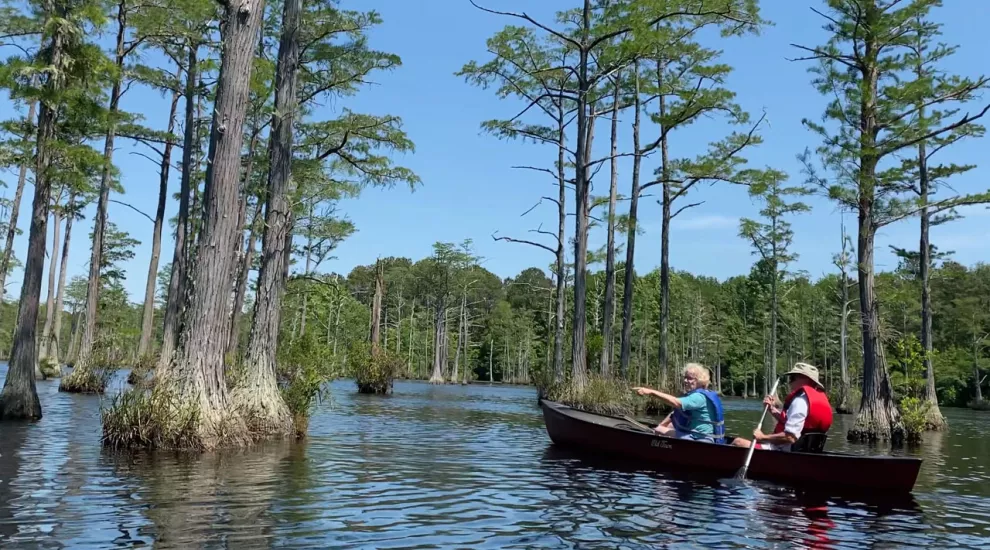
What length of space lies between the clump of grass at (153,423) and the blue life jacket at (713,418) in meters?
6.78

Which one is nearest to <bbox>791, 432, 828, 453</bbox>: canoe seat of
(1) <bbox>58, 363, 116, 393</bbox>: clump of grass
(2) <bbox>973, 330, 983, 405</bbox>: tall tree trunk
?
(1) <bbox>58, 363, 116, 393</bbox>: clump of grass

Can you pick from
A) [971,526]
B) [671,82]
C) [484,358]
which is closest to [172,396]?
[971,526]

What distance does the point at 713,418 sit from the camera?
424 inches

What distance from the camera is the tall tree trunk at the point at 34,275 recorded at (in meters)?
12.4

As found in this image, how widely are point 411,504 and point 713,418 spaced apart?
5.63 meters

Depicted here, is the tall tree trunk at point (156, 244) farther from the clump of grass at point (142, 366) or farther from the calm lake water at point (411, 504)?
the calm lake water at point (411, 504)

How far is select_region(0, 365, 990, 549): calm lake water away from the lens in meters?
5.53

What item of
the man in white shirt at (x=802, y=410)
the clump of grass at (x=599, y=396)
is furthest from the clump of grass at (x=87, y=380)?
the man in white shirt at (x=802, y=410)

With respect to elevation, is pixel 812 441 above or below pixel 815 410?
below

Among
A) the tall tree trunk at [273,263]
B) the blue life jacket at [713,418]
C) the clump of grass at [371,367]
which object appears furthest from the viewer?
the clump of grass at [371,367]

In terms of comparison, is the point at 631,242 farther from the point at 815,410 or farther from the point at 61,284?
the point at 61,284

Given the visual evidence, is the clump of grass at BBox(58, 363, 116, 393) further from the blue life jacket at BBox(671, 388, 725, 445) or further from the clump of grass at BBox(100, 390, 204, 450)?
the blue life jacket at BBox(671, 388, 725, 445)

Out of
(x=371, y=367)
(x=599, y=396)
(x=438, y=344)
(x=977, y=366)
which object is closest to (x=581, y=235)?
(x=599, y=396)

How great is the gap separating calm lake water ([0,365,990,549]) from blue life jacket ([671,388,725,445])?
113 cm
